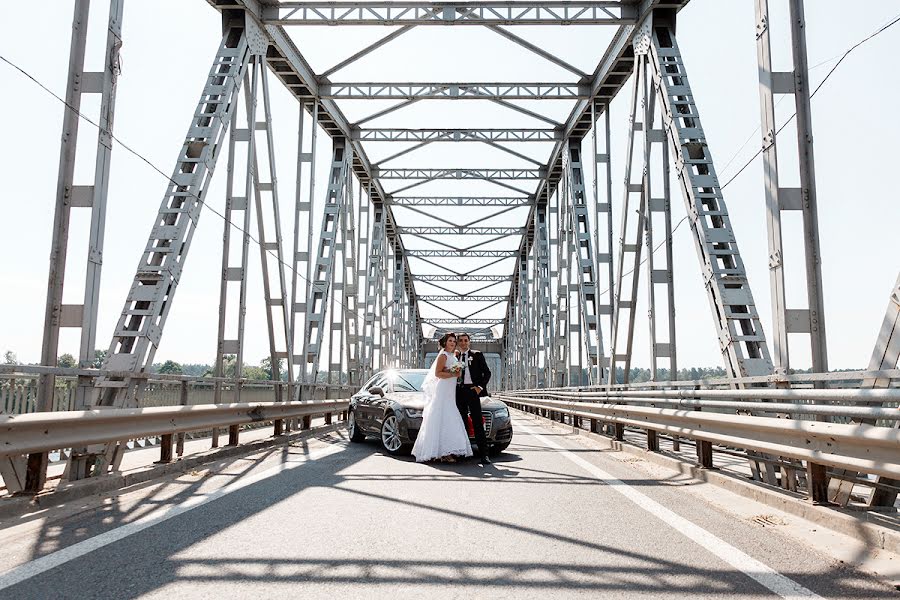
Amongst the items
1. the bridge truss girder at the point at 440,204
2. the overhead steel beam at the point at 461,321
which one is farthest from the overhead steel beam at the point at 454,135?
the overhead steel beam at the point at 461,321

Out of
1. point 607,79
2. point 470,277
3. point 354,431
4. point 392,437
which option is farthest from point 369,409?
point 470,277

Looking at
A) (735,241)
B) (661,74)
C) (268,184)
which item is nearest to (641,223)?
(661,74)

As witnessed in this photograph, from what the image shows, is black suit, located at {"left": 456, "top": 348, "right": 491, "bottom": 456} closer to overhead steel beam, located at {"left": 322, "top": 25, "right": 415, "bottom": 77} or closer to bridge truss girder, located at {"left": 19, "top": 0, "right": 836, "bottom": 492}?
bridge truss girder, located at {"left": 19, "top": 0, "right": 836, "bottom": 492}

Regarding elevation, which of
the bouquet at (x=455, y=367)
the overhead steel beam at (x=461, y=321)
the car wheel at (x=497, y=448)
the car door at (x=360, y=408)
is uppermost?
the overhead steel beam at (x=461, y=321)

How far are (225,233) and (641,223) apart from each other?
25.5 ft

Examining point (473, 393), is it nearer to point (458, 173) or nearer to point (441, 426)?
point (441, 426)

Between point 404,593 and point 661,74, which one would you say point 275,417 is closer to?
point 404,593

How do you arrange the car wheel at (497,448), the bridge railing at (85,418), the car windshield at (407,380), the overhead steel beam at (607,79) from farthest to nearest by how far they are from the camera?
1. the overhead steel beam at (607,79)
2. the car windshield at (407,380)
3. the car wheel at (497,448)
4. the bridge railing at (85,418)

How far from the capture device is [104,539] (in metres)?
4.26

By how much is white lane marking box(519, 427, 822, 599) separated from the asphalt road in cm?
2

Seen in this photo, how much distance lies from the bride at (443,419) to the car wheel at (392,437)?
1.74 ft

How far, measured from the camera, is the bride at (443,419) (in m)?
9.25

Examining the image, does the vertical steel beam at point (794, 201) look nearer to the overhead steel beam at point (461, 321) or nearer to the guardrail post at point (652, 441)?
the guardrail post at point (652, 441)

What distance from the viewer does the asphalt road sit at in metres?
3.33
